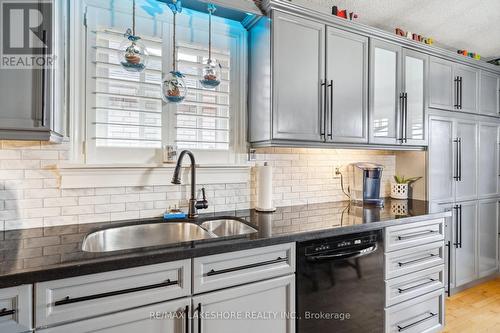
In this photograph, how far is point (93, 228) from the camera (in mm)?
1609

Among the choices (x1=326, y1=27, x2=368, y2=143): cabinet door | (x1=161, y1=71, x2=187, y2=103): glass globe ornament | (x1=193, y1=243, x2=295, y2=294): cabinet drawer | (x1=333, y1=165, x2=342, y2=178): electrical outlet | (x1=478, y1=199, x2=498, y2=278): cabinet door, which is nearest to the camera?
(x1=193, y1=243, x2=295, y2=294): cabinet drawer

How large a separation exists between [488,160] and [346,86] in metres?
2.24

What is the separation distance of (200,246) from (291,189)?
4.14 feet

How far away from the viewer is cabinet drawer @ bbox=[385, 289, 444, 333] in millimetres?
1963

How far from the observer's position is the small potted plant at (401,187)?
2.79 meters

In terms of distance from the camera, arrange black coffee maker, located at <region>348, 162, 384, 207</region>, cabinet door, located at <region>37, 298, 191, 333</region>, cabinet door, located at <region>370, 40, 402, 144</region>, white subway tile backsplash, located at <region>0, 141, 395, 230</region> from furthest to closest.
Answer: black coffee maker, located at <region>348, 162, 384, 207</region>
cabinet door, located at <region>370, 40, 402, 144</region>
white subway tile backsplash, located at <region>0, 141, 395, 230</region>
cabinet door, located at <region>37, 298, 191, 333</region>

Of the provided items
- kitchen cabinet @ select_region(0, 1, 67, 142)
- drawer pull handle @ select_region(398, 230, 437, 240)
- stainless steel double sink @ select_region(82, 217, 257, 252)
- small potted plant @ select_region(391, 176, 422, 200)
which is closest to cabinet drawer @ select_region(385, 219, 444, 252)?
drawer pull handle @ select_region(398, 230, 437, 240)

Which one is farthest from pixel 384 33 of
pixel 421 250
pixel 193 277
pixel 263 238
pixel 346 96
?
pixel 193 277

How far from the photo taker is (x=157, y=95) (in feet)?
6.32

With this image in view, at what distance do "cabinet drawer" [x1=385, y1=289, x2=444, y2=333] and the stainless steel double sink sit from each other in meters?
1.24

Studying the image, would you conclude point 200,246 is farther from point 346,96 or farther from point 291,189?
point 346,96

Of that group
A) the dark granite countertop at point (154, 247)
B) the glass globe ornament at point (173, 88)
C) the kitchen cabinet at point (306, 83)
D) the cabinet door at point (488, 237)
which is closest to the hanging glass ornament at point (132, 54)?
the glass globe ornament at point (173, 88)

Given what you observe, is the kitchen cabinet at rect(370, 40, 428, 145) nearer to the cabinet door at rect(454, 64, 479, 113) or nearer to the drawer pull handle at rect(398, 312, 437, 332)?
the cabinet door at rect(454, 64, 479, 113)

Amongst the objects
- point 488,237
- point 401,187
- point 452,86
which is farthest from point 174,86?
point 488,237
